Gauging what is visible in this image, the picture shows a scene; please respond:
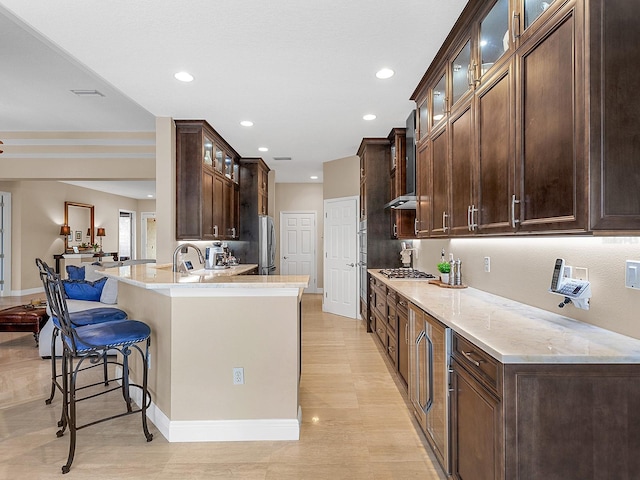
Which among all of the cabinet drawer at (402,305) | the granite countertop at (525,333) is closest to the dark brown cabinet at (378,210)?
the cabinet drawer at (402,305)

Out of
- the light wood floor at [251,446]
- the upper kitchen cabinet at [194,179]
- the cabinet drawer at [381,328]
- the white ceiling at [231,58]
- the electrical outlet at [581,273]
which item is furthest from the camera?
the upper kitchen cabinet at [194,179]

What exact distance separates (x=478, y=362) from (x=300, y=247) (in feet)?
24.6

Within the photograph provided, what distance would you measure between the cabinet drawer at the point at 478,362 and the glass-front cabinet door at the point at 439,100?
1.85 meters

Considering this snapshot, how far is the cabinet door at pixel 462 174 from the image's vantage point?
2332 millimetres

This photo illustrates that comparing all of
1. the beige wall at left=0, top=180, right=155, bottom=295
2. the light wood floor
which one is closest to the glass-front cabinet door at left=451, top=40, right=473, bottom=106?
the light wood floor

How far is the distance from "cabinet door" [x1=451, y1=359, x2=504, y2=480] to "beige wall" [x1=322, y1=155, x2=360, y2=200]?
4648 millimetres

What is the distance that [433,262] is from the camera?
4180mm

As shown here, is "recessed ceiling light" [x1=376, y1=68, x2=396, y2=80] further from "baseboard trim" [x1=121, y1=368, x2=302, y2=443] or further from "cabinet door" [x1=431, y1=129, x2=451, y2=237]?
"baseboard trim" [x1=121, y1=368, x2=302, y2=443]

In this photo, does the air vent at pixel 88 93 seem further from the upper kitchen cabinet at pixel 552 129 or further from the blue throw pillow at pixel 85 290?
the upper kitchen cabinet at pixel 552 129

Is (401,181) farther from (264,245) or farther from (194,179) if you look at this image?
(264,245)

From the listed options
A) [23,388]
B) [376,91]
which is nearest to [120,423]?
[23,388]

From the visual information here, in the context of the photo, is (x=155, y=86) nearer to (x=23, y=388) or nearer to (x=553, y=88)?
(x=23, y=388)

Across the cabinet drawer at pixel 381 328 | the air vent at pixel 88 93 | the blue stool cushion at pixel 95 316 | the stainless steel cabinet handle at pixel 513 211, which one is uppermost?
the air vent at pixel 88 93

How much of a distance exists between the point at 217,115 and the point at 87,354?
298 cm
